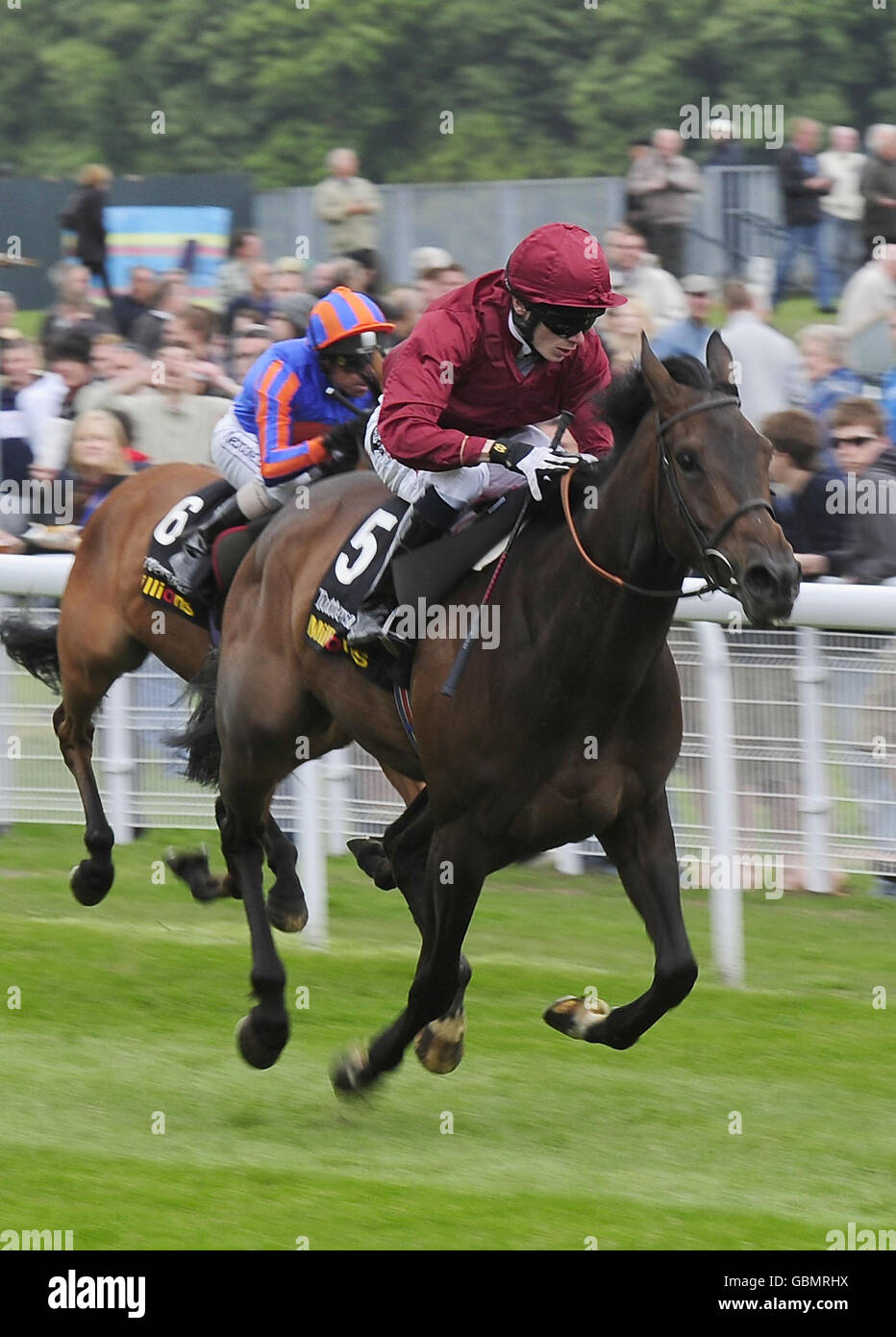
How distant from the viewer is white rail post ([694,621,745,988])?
6719mm

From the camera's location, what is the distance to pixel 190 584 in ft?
24.6

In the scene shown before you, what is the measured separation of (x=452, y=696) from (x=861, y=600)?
2060 millimetres

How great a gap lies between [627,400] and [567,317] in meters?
0.33

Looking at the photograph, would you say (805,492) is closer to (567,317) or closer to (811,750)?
(811,750)

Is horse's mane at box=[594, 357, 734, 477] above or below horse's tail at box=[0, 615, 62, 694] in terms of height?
above

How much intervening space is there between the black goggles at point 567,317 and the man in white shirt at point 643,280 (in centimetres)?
484

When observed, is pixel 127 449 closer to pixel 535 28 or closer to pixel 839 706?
pixel 839 706

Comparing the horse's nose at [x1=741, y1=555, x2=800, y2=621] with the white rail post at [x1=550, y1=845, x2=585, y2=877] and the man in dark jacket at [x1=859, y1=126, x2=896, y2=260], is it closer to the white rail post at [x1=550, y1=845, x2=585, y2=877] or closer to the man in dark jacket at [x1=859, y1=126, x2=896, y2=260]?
the white rail post at [x1=550, y1=845, x2=585, y2=877]

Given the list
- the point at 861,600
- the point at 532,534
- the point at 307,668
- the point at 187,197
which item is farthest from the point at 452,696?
the point at 187,197

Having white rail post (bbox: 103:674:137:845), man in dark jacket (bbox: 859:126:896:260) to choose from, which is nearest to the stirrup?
white rail post (bbox: 103:674:137:845)

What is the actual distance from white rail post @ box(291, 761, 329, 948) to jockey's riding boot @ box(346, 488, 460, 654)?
170cm

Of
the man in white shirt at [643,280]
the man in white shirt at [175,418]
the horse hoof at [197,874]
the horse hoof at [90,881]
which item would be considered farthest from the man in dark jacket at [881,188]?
the horse hoof at [90,881]

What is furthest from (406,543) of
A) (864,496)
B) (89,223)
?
(89,223)

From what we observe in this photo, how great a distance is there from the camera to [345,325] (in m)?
6.82
